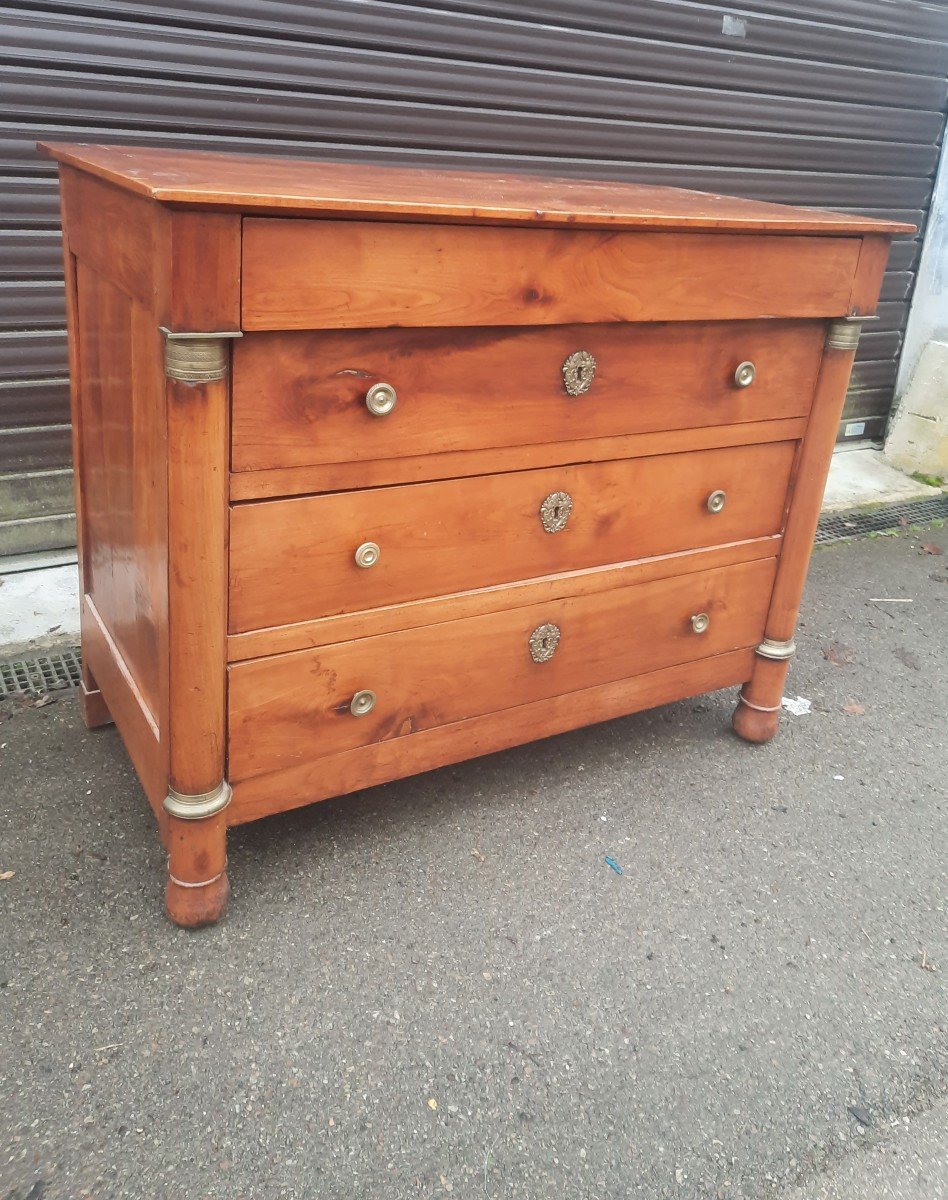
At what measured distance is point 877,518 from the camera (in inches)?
172

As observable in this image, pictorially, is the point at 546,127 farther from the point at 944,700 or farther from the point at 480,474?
the point at 944,700

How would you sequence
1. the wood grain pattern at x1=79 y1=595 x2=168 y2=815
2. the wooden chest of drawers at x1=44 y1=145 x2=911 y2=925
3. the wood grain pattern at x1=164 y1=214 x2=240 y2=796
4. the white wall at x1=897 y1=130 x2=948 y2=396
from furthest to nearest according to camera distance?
the white wall at x1=897 y1=130 x2=948 y2=396, the wood grain pattern at x1=79 y1=595 x2=168 y2=815, the wooden chest of drawers at x1=44 y1=145 x2=911 y2=925, the wood grain pattern at x1=164 y1=214 x2=240 y2=796

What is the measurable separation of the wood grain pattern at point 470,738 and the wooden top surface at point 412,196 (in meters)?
0.97

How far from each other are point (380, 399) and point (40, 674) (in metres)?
1.45

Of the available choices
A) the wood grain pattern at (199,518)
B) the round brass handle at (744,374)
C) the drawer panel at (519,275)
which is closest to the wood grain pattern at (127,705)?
the wood grain pattern at (199,518)

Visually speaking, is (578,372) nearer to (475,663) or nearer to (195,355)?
(475,663)

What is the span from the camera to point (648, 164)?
12.1 ft

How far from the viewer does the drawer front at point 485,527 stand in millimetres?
1729

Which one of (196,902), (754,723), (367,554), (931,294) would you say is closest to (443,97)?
(367,554)

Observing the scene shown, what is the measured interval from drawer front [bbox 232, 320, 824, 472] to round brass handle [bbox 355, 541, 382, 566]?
0.16m

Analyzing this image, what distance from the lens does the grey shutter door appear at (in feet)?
8.72

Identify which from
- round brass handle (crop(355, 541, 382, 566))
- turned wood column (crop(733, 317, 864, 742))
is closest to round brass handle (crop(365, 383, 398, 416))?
round brass handle (crop(355, 541, 382, 566))

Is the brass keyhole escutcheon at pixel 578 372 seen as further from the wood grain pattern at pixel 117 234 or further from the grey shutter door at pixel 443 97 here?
the grey shutter door at pixel 443 97

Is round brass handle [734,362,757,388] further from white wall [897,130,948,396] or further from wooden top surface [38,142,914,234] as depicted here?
white wall [897,130,948,396]
